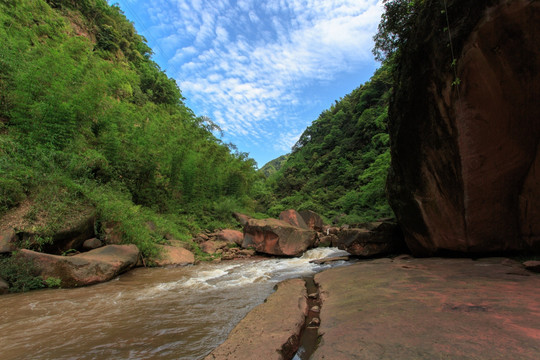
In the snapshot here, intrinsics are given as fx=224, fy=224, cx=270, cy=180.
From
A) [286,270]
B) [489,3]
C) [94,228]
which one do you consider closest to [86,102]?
[94,228]

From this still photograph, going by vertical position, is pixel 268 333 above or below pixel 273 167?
below

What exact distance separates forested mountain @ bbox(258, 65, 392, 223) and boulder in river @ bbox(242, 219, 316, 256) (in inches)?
258

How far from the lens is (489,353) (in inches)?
59.4

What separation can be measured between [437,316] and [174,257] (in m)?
7.75

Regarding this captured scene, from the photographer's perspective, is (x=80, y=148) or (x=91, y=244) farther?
(x=80, y=148)

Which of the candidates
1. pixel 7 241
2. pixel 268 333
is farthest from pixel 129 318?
pixel 7 241

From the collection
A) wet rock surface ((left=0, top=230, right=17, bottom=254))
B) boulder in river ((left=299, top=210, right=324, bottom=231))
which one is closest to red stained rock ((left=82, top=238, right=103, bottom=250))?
wet rock surface ((left=0, top=230, right=17, bottom=254))

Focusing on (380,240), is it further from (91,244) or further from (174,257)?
(91,244)

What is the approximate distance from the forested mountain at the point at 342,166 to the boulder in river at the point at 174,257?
11.4 meters

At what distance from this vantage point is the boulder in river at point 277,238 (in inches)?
394

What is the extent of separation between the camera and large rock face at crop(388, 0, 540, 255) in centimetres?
334

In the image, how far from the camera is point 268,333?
255 cm

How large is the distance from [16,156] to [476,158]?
1047 centimetres

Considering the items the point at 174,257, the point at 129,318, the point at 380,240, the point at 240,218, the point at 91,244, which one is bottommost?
the point at 129,318
